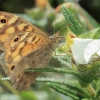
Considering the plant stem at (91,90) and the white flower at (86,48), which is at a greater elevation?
the white flower at (86,48)

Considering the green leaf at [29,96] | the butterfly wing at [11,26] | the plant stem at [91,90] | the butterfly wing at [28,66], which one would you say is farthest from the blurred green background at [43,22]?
the plant stem at [91,90]

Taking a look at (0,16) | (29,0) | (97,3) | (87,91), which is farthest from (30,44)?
(29,0)

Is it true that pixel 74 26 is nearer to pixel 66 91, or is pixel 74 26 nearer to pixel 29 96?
pixel 66 91

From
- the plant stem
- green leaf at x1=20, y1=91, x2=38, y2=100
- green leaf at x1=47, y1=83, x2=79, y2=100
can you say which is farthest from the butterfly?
green leaf at x1=20, y1=91, x2=38, y2=100

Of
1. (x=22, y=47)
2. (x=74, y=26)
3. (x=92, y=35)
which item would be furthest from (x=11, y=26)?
(x=92, y=35)

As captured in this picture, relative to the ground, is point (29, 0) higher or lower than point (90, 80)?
lower

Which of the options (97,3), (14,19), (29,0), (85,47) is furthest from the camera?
(29,0)

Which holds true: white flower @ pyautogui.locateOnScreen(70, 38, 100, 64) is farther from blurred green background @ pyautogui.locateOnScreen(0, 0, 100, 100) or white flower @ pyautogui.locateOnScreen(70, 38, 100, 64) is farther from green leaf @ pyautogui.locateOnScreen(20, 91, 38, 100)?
green leaf @ pyautogui.locateOnScreen(20, 91, 38, 100)

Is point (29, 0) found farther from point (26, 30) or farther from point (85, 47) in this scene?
point (85, 47)

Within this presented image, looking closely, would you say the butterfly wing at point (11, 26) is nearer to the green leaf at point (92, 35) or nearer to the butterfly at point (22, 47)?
the butterfly at point (22, 47)
